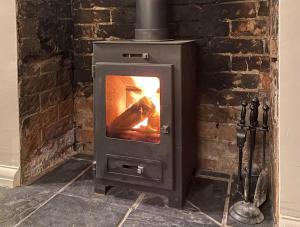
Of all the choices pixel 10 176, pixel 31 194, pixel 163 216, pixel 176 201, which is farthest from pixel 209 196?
pixel 10 176

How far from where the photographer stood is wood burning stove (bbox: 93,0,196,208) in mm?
1713

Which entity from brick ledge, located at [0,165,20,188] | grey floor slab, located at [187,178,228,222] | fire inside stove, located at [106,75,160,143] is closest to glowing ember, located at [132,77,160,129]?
fire inside stove, located at [106,75,160,143]

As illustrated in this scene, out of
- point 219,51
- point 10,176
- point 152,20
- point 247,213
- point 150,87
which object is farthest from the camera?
point 219,51

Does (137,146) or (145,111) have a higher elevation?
(145,111)

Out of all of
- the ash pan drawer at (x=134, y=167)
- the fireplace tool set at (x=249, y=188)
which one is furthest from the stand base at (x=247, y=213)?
the ash pan drawer at (x=134, y=167)

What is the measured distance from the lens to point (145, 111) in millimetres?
1833

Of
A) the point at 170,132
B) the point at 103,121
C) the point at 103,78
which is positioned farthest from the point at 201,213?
the point at 103,78

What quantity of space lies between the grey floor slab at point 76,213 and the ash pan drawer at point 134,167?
0.18 meters

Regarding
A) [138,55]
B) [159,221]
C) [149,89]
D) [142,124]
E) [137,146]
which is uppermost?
[138,55]

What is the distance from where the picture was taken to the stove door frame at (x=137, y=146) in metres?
1.71

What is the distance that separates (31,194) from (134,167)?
0.62 m

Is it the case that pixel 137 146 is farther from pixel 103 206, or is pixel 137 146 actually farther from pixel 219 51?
pixel 219 51

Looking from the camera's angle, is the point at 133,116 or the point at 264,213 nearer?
the point at 264,213

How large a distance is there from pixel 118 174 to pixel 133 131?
26cm
